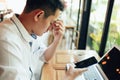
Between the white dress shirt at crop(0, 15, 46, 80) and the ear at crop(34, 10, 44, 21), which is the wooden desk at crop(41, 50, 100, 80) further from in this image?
the ear at crop(34, 10, 44, 21)

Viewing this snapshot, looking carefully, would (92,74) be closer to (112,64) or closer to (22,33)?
(112,64)

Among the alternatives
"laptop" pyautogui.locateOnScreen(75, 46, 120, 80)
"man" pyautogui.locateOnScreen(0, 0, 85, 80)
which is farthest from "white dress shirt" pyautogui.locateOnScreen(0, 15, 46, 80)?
"laptop" pyautogui.locateOnScreen(75, 46, 120, 80)

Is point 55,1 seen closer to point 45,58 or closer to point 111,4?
point 45,58

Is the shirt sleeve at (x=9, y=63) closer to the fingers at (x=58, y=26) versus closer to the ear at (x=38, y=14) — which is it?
the ear at (x=38, y=14)

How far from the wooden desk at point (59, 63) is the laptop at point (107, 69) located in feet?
0.61

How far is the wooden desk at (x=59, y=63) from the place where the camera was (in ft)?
4.34

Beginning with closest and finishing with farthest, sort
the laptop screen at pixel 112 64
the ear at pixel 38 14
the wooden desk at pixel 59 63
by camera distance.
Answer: the ear at pixel 38 14, the laptop screen at pixel 112 64, the wooden desk at pixel 59 63

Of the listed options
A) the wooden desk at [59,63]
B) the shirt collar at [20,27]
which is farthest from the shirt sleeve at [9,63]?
the wooden desk at [59,63]

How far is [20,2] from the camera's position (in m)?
3.37

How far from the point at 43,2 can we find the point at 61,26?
0.47 m

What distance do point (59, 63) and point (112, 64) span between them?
46cm

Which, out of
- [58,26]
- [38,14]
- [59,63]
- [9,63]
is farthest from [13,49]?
[59,63]

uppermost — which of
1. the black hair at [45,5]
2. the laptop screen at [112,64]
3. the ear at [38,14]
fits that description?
the black hair at [45,5]

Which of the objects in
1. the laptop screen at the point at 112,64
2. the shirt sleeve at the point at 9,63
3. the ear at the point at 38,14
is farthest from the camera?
the laptop screen at the point at 112,64
